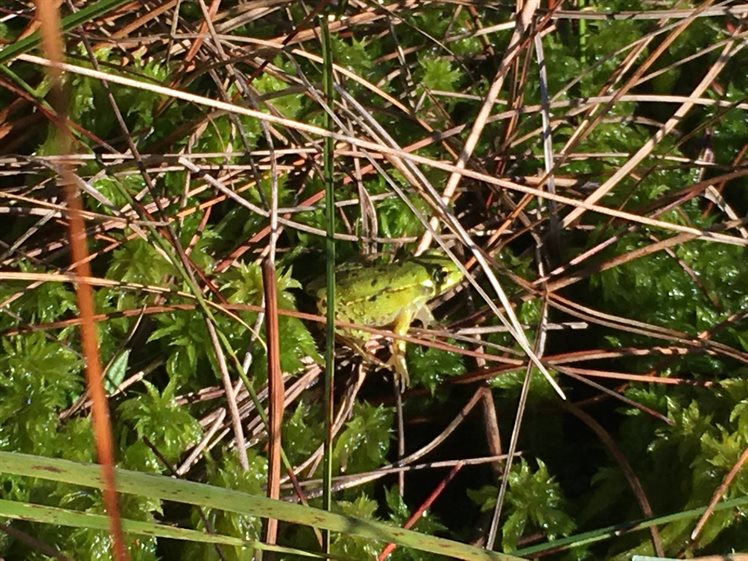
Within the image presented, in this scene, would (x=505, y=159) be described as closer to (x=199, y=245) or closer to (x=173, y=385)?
Result: (x=199, y=245)

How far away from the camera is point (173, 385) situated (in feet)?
4.99

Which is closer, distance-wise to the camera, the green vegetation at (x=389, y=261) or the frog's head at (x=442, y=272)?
the green vegetation at (x=389, y=261)

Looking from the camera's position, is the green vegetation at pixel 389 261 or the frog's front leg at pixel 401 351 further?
the frog's front leg at pixel 401 351

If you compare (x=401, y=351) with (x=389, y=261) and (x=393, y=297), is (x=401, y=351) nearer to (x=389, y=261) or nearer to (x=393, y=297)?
(x=393, y=297)

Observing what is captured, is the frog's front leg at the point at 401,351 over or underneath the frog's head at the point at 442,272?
underneath

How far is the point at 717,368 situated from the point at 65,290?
140 centimetres

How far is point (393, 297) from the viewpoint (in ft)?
5.25

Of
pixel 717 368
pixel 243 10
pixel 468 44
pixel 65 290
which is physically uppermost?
pixel 243 10

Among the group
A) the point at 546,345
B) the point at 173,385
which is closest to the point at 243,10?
the point at 173,385

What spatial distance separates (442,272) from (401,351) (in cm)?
20

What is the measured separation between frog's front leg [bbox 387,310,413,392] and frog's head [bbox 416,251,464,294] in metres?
0.09

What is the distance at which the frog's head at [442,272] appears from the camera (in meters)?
1.65

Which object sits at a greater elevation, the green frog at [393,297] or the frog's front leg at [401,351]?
the green frog at [393,297]

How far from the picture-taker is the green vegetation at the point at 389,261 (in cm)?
146
